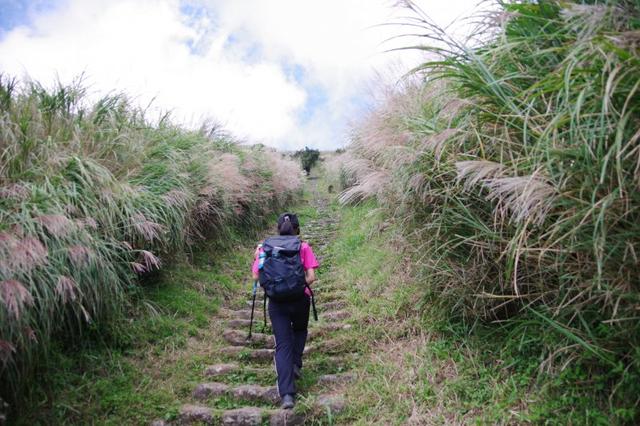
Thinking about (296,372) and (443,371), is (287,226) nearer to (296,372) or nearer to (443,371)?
(296,372)

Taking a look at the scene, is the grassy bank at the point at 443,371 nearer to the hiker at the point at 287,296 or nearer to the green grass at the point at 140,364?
the hiker at the point at 287,296

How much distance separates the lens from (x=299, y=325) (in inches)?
175

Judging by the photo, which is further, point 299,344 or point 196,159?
point 196,159

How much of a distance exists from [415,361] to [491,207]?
1.58 metres

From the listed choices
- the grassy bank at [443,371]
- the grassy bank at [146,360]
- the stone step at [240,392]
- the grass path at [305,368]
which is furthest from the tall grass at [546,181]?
the grassy bank at [146,360]

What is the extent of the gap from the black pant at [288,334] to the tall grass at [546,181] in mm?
1349

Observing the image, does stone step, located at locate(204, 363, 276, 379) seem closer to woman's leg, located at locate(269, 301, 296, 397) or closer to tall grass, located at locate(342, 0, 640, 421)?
woman's leg, located at locate(269, 301, 296, 397)

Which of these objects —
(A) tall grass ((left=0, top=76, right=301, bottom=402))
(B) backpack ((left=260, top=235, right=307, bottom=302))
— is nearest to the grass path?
(A) tall grass ((left=0, top=76, right=301, bottom=402))

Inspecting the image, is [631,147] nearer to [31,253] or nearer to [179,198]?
[31,253]

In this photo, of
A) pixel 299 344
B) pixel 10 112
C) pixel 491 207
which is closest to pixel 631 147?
pixel 491 207

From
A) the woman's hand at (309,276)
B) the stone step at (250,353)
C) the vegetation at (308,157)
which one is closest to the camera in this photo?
the woman's hand at (309,276)

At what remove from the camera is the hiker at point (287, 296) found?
13.5ft

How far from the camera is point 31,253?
3047 millimetres

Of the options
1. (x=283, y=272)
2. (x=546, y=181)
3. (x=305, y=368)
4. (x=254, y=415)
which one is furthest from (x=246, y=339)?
(x=546, y=181)
